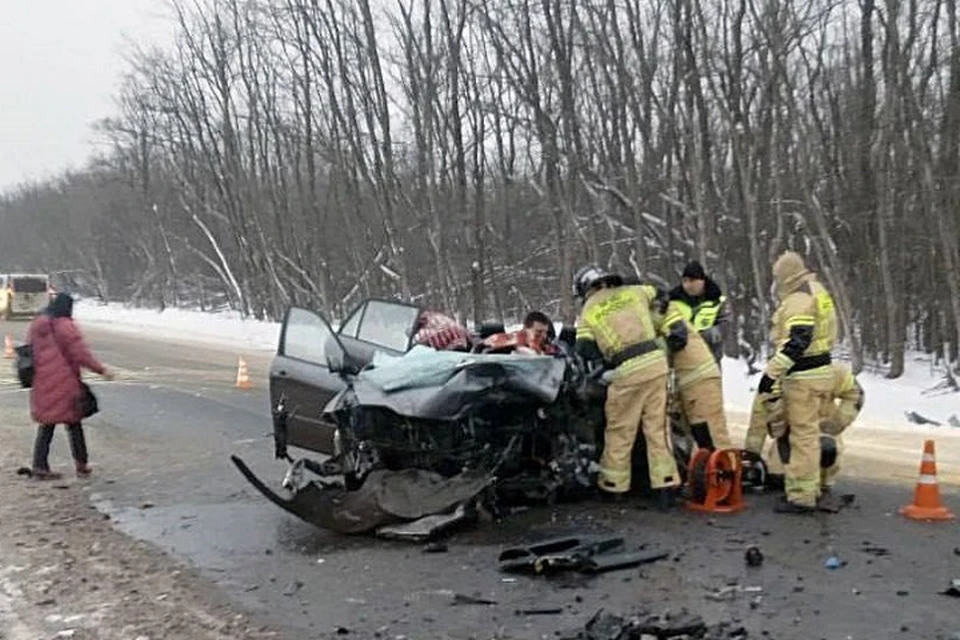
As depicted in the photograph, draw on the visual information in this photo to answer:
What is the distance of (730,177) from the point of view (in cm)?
2173

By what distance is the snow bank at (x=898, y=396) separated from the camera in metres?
12.8

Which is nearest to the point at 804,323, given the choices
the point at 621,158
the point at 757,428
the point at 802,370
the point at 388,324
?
the point at 802,370

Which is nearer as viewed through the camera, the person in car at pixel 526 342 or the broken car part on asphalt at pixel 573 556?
the broken car part on asphalt at pixel 573 556

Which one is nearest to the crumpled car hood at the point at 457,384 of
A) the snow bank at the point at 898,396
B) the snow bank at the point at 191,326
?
the snow bank at the point at 898,396

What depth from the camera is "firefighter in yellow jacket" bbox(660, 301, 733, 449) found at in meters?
7.93

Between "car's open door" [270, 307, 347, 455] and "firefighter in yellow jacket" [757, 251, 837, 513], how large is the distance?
122 inches

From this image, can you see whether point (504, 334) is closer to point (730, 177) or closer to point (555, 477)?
point (555, 477)

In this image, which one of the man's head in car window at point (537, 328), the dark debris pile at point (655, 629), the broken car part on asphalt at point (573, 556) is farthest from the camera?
the man's head in car window at point (537, 328)

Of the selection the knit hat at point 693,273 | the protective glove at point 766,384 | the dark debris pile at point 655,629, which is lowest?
the dark debris pile at point 655,629

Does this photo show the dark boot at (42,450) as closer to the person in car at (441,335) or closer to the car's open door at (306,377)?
the car's open door at (306,377)

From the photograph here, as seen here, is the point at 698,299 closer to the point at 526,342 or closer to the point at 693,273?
the point at 693,273

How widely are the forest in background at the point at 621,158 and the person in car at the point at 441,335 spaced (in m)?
10.3

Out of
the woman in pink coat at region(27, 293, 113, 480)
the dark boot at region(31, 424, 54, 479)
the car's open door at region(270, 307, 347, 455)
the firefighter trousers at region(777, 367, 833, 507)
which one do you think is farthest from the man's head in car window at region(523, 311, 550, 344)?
the dark boot at region(31, 424, 54, 479)

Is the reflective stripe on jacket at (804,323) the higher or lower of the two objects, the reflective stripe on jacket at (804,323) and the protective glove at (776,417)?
the higher
